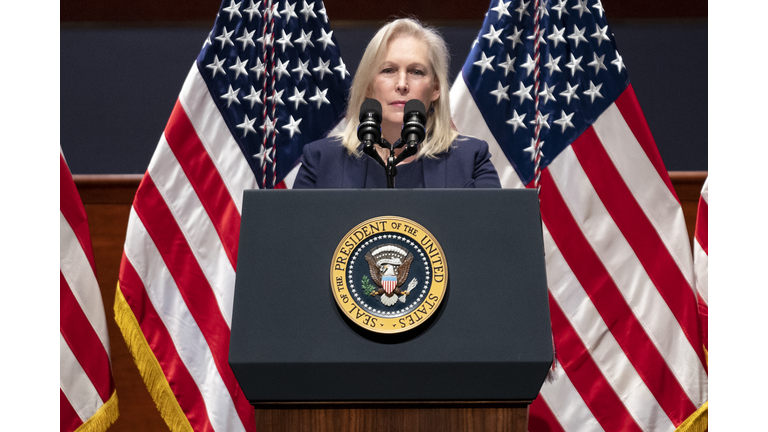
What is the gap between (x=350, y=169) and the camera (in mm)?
1891

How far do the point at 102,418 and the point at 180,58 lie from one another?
168 cm

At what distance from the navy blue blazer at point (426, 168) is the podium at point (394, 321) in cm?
51

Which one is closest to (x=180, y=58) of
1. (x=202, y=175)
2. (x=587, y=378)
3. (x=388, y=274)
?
(x=202, y=175)

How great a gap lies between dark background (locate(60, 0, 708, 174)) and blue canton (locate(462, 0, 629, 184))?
1.66ft

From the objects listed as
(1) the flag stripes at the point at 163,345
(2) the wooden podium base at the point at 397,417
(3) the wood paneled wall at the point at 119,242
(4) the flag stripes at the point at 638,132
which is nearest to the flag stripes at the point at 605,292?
(4) the flag stripes at the point at 638,132

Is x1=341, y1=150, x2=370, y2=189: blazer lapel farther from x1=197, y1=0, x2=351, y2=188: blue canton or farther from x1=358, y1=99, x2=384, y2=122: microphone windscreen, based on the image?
A: x1=197, y1=0, x2=351, y2=188: blue canton

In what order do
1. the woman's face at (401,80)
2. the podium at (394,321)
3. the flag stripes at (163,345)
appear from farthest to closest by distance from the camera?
the flag stripes at (163,345)
the woman's face at (401,80)
the podium at (394,321)

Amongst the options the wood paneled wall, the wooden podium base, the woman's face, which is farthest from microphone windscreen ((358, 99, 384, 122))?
the wood paneled wall

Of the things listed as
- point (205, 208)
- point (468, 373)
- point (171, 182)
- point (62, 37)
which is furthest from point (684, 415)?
point (62, 37)

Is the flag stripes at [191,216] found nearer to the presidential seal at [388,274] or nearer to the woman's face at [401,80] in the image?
the woman's face at [401,80]

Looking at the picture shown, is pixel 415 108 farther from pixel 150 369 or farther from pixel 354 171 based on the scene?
pixel 150 369

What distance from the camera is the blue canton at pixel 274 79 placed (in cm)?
254

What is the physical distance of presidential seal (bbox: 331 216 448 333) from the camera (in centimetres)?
125

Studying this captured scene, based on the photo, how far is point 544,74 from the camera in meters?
2.57
